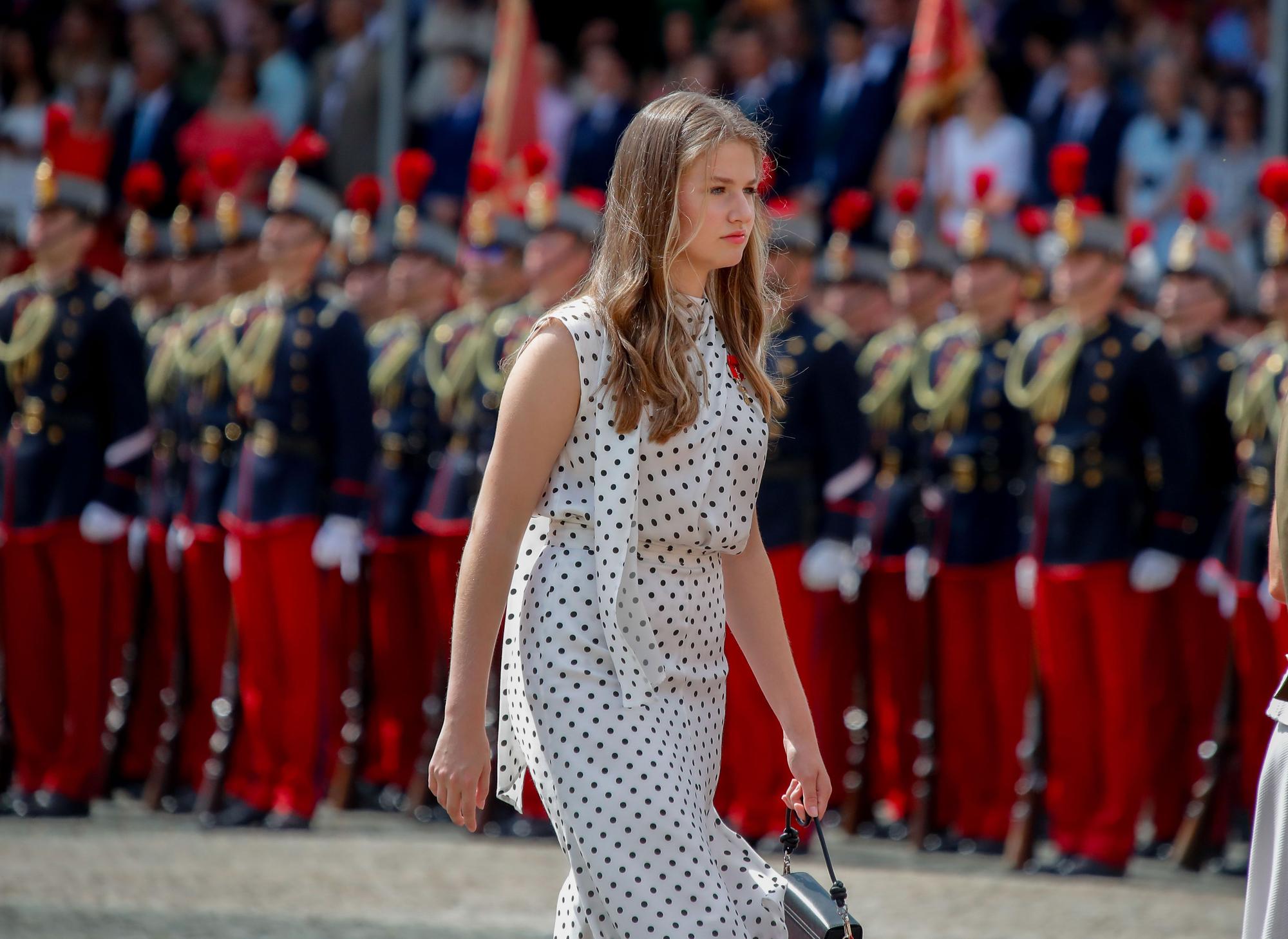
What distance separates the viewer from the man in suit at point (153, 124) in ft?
40.2

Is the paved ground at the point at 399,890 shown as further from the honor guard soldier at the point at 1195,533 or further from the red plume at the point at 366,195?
the red plume at the point at 366,195

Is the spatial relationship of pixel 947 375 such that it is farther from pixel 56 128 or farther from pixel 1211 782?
pixel 56 128

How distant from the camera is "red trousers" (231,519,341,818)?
743 centimetres

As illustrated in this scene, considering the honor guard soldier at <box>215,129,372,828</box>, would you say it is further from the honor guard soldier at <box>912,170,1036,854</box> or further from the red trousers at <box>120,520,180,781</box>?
the honor guard soldier at <box>912,170,1036,854</box>

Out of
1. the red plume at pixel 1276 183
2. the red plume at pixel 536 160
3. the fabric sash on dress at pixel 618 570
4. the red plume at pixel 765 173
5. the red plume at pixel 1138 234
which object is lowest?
the fabric sash on dress at pixel 618 570

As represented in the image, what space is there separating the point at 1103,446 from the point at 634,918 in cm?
419

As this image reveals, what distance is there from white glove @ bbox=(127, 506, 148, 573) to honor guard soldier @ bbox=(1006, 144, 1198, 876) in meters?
3.60

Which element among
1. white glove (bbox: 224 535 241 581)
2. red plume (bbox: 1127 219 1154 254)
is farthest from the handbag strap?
red plume (bbox: 1127 219 1154 254)

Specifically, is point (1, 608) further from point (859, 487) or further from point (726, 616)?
point (726, 616)

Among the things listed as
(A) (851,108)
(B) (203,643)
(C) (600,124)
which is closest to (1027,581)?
(B) (203,643)

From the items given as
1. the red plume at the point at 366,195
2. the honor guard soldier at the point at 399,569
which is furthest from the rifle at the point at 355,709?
the red plume at the point at 366,195

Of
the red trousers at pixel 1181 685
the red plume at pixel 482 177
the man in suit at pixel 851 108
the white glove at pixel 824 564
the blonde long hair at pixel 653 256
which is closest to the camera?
the blonde long hair at pixel 653 256

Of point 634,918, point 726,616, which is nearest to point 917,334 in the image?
point 726,616

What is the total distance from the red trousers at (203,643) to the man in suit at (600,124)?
4106 mm
